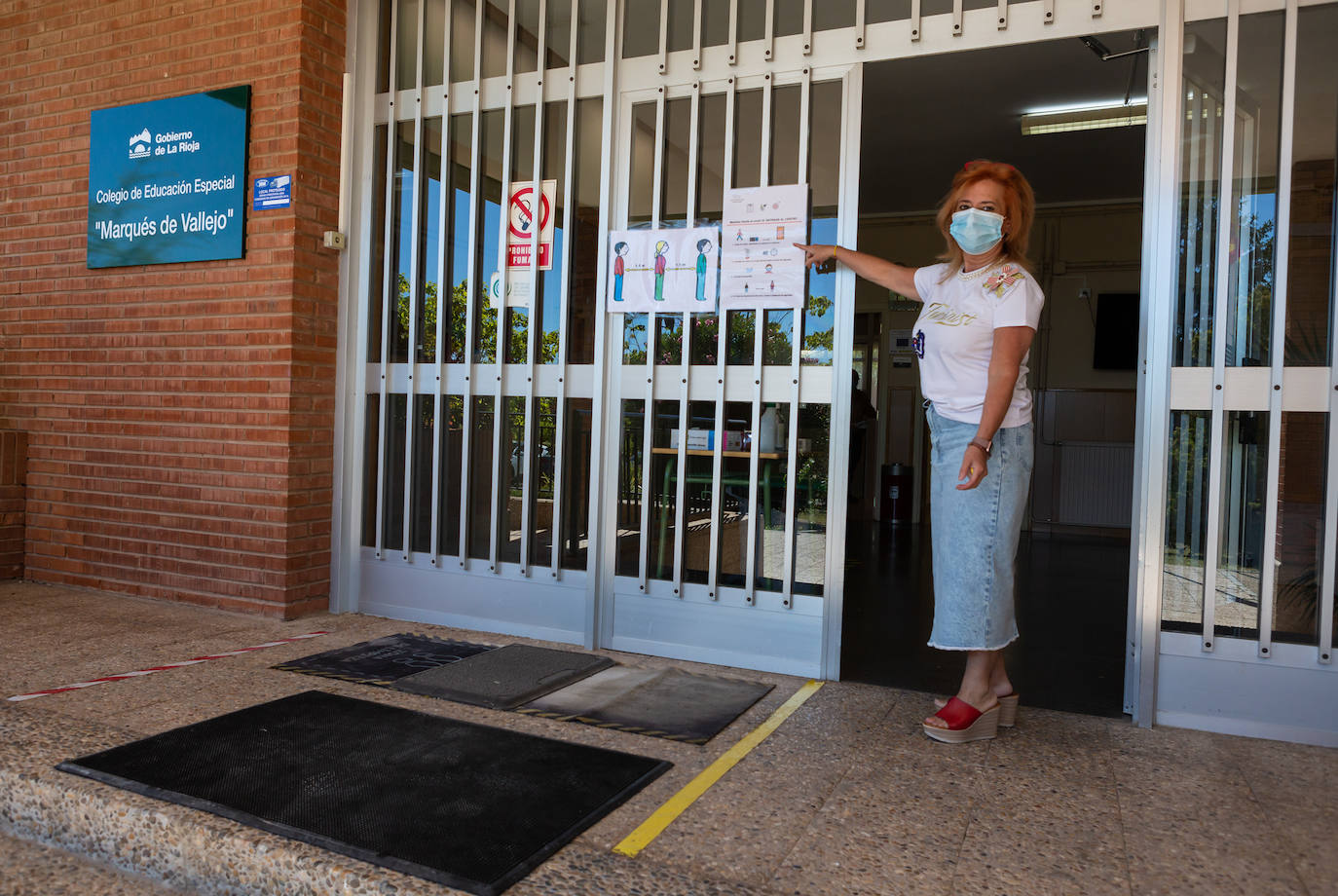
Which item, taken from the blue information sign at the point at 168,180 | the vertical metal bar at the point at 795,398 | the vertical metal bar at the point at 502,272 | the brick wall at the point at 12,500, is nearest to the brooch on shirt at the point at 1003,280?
the vertical metal bar at the point at 795,398

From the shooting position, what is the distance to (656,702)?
3.37 m

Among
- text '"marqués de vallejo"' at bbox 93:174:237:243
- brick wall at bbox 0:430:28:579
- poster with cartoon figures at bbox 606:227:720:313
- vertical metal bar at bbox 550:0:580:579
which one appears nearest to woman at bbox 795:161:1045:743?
poster with cartoon figures at bbox 606:227:720:313

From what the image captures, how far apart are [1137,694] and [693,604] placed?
1.69 meters

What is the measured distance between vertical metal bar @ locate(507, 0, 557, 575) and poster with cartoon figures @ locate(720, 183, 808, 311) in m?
0.90

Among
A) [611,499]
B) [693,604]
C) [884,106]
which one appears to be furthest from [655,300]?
[884,106]

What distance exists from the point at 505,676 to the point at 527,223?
203 centimetres

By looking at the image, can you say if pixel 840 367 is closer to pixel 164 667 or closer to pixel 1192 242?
pixel 1192 242

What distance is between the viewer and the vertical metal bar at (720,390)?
389 centimetres

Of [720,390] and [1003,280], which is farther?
[720,390]

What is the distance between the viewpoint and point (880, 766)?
281 cm

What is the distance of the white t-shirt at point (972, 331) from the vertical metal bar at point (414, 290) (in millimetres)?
2509

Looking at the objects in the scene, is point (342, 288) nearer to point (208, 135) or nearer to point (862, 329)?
point (208, 135)

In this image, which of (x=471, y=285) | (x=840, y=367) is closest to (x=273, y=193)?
(x=471, y=285)

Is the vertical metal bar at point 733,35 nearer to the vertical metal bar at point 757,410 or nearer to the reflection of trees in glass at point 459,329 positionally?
the vertical metal bar at point 757,410
